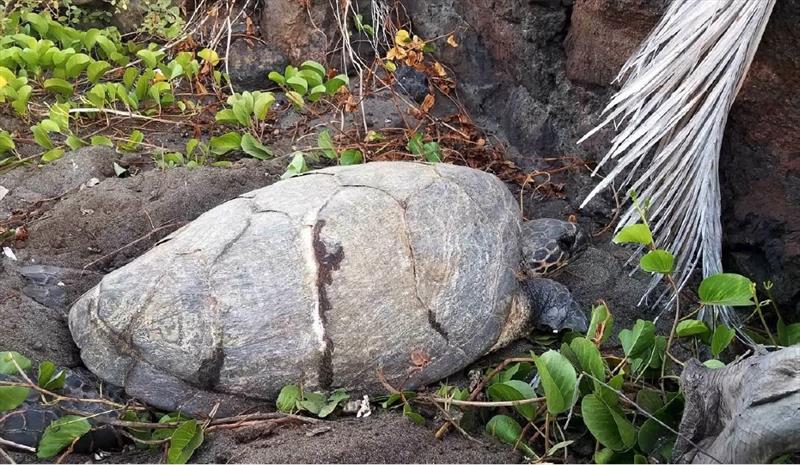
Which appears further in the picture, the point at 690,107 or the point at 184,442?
the point at 690,107

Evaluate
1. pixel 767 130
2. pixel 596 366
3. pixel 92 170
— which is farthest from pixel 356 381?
pixel 92 170

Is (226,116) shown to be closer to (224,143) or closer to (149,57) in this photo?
(224,143)

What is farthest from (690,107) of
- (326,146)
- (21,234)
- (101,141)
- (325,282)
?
(101,141)

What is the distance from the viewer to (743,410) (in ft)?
4.76

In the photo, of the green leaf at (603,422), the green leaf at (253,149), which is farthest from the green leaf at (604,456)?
the green leaf at (253,149)

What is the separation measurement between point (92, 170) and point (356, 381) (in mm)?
1647

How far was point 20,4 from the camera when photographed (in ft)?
13.4

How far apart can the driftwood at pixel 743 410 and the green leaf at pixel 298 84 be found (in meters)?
2.44

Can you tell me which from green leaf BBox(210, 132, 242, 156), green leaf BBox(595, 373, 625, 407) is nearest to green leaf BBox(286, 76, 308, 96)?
green leaf BBox(210, 132, 242, 156)

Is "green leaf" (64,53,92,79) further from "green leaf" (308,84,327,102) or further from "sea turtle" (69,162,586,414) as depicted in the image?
"sea turtle" (69,162,586,414)

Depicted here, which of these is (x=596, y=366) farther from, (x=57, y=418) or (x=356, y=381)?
(x=57, y=418)

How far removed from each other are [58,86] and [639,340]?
2914 mm

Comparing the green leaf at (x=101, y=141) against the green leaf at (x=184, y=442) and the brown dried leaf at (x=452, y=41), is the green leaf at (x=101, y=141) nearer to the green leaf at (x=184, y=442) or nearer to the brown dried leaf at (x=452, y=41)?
the brown dried leaf at (x=452, y=41)

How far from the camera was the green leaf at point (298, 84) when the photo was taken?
3.61 meters
